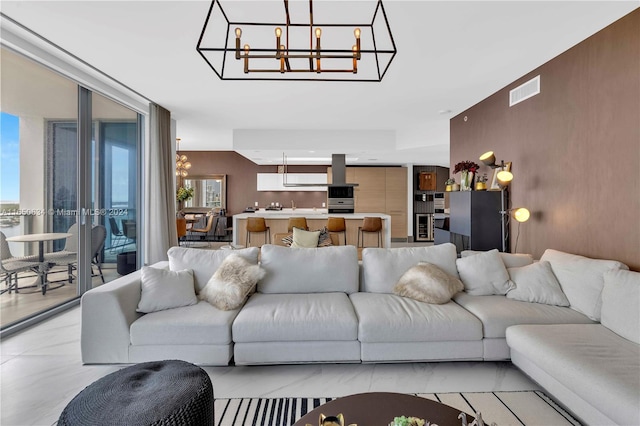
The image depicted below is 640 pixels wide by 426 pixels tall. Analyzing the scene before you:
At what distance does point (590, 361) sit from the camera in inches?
69.2

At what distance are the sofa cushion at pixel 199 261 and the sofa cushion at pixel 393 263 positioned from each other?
106 centimetres

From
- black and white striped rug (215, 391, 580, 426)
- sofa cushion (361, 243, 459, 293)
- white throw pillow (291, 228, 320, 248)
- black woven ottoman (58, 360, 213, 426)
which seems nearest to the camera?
black woven ottoman (58, 360, 213, 426)

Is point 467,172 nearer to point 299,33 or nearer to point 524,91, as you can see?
point 524,91

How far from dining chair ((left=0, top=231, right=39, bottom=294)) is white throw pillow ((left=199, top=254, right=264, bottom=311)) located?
2.16 meters

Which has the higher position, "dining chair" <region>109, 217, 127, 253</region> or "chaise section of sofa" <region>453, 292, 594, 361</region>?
"dining chair" <region>109, 217, 127, 253</region>

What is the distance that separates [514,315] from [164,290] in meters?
2.63

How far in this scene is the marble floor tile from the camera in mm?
2084

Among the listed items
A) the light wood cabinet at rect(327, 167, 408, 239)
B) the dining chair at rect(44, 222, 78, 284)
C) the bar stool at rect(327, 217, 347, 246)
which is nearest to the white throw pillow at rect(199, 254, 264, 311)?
the dining chair at rect(44, 222, 78, 284)

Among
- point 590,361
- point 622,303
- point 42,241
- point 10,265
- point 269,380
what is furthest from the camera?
point 42,241

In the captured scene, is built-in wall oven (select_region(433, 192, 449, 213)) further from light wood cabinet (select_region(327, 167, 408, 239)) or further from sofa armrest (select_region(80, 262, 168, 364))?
sofa armrest (select_region(80, 262, 168, 364))

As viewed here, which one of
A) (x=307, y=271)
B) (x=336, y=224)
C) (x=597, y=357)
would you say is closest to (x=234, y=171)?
(x=336, y=224)

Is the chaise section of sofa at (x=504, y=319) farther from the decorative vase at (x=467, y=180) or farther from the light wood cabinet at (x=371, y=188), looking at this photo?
the light wood cabinet at (x=371, y=188)

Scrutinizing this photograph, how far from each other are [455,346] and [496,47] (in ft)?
9.16

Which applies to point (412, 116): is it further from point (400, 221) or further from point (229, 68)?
point (400, 221)
